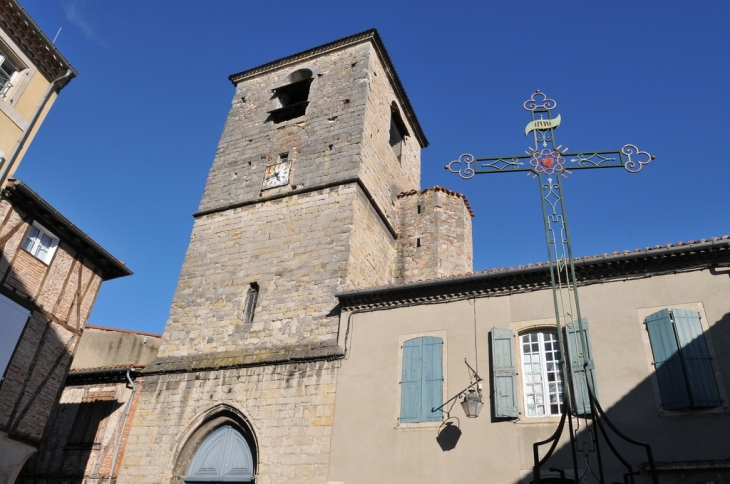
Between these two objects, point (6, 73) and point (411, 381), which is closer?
point (411, 381)

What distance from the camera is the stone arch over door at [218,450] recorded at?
10.9m

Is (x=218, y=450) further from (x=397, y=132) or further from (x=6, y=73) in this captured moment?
(x=397, y=132)

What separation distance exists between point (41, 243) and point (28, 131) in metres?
2.30

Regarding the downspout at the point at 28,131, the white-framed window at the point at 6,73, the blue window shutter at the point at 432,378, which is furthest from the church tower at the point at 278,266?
the white-framed window at the point at 6,73

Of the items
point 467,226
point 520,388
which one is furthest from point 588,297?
point 467,226

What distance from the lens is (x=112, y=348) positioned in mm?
18141

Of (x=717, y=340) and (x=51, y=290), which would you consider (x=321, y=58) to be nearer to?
(x=51, y=290)

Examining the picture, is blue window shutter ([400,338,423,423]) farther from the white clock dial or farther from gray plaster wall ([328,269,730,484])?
the white clock dial

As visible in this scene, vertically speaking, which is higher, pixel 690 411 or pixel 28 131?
pixel 28 131

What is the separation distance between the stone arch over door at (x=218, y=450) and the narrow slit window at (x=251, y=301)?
2056mm

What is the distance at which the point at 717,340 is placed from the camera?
8.55 m

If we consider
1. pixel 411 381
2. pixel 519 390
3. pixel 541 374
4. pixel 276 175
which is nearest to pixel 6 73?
pixel 276 175

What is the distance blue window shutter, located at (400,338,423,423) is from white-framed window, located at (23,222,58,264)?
288 inches

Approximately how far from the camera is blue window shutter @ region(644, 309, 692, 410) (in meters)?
8.26
